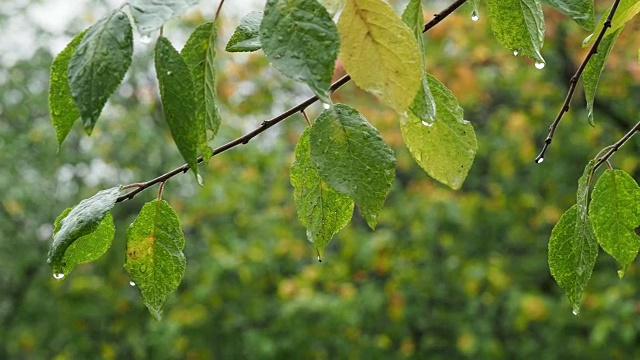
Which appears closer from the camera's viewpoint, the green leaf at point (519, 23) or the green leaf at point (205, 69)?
the green leaf at point (205, 69)

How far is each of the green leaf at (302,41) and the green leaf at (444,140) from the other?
0.16m

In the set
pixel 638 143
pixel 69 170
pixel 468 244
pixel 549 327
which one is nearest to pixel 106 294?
pixel 69 170

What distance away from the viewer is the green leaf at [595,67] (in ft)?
2.10

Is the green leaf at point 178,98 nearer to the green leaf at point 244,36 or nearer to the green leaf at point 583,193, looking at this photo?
the green leaf at point 244,36

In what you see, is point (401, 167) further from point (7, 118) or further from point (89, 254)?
point (89, 254)

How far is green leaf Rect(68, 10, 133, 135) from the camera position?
0.40 meters

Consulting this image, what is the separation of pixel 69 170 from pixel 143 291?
341cm

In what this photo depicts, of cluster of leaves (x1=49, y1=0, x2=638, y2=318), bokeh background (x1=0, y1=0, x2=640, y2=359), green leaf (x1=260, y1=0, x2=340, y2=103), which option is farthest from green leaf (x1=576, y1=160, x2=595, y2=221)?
bokeh background (x1=0, y1=0, x2=640, y2=359)

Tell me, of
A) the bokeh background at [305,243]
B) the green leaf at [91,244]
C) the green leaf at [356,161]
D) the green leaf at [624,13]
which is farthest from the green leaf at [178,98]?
the bokeh background at [305,243]

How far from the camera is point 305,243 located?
156 inches

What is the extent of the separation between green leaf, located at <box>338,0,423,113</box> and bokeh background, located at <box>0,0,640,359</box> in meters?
2.92

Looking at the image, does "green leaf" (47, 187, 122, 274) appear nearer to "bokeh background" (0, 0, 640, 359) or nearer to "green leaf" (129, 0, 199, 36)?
"green leaf" (129, 0, 199, 36)

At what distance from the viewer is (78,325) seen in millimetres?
3725

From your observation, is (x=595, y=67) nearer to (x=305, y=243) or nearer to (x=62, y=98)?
(x=62, y=98)
